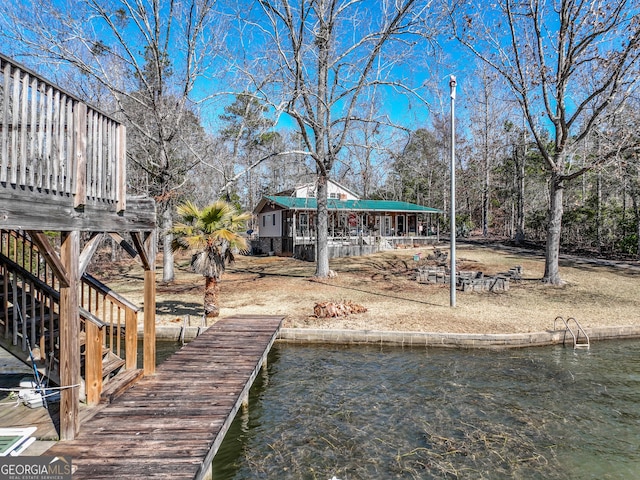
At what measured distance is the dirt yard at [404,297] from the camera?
11.4 m

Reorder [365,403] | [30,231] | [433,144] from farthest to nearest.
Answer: [433,144] < [365,403] < [30,231]

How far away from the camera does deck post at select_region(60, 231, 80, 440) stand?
412cm

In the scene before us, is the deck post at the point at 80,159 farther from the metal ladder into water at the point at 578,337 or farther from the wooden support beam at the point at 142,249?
the metal ladder into water at the point at 578,337

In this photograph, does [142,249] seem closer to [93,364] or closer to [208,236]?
[93,364]

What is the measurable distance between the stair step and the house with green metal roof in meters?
20.9

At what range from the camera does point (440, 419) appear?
6.10 meters

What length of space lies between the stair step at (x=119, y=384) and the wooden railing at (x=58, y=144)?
241 cm

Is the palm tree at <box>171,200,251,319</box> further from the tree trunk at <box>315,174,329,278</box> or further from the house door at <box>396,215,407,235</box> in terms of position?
the house door at <box>396,215,407,235</box>

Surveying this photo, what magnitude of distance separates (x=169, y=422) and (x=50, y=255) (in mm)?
2251

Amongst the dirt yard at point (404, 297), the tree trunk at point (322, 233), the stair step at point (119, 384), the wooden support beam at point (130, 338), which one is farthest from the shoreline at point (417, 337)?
the tree trunk at point (322, 233)

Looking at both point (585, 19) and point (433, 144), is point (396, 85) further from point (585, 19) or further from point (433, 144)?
point (433, 144)

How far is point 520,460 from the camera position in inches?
197

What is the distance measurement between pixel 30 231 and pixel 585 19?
18.9 meters

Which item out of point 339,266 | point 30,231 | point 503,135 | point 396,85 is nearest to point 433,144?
point 503,135
